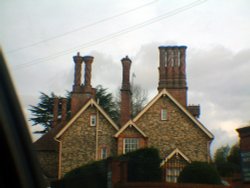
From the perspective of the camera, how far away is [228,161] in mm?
44469

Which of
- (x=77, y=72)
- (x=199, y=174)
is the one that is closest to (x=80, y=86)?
(x=77, y=72)

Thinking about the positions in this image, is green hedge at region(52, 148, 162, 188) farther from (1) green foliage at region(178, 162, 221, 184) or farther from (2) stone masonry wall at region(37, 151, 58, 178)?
(2) stone masonry wall at region(37, 151, 58, 178)

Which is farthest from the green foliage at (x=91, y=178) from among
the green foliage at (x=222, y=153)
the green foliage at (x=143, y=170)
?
the green foliage at (x=222, y=153)

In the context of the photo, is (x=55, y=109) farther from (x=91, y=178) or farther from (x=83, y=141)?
(x=91, y=178)

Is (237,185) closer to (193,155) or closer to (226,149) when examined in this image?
(193,155)

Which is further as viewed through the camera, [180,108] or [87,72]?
[87,72]

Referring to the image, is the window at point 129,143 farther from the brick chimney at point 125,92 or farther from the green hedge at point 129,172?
the green hedge at point 129,172

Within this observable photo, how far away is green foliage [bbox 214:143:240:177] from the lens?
35906mm

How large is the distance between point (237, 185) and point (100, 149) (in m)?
14.3

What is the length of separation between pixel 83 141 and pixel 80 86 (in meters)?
5.19

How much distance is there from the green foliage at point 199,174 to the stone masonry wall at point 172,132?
8809mm

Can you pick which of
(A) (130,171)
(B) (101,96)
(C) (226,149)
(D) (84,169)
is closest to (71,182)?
(D) (84,169)

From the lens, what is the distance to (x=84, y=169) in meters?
26.4

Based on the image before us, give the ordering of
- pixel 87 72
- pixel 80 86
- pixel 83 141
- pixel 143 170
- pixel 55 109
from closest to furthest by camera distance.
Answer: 1. pixel 143 170
2. pixel 83 141
3. pixel 87 72
4. pixel 80 86
5. pixel 55 109
